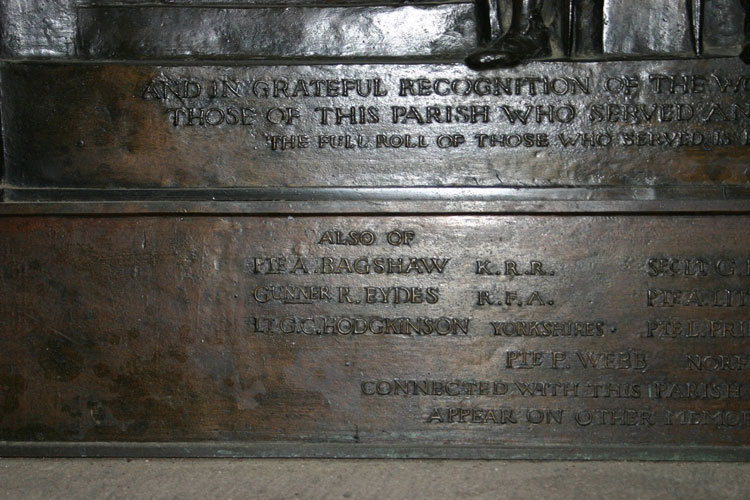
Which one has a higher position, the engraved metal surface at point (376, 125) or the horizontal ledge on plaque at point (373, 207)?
the engraved metal surface at point (376, 125)

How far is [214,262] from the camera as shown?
9.85ft

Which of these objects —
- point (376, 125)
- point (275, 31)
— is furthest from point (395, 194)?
point (275, 31)

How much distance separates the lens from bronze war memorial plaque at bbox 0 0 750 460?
9.64 ft

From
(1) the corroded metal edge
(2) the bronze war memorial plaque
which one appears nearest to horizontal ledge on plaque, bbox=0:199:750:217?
(2) the bronze war memorial plaque

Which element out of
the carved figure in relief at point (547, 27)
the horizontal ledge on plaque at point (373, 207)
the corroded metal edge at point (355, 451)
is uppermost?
the carved figure in relief at point (547, 27)

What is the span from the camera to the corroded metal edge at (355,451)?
2.91 meters

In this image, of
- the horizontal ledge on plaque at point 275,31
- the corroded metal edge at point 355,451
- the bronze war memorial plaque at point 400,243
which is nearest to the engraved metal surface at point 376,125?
the bronze war memorial plaque at point 400,243

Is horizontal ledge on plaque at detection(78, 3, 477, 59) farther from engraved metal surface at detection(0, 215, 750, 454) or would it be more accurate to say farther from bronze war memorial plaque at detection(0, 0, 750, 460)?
engraved metal surface at detection(0, 215, 750, 454)

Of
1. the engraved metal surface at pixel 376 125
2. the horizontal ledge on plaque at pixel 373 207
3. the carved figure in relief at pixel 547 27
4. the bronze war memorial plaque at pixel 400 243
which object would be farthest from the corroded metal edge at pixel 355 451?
the carved figure in relief at pixel 547 27

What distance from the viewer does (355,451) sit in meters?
2.96

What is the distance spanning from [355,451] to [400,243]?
895 millimetres

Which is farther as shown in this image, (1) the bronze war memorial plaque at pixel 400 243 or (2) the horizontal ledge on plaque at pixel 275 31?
(2) the horizontal ledge on plaque at pixel 275 31

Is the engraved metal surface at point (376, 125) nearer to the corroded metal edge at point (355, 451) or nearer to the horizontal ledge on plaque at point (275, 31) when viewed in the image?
the horizontal ledge on plaque at point (275, 31)

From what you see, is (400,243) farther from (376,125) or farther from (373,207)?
(376,125)
